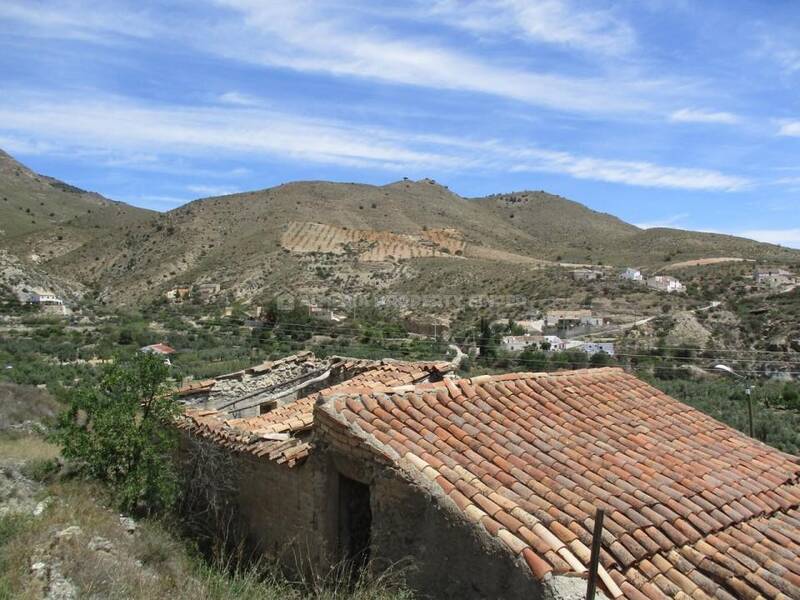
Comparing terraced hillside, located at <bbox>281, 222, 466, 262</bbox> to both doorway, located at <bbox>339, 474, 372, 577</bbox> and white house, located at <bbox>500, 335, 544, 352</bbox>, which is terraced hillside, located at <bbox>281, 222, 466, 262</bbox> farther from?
doorway, located at <bbox>339, 474, 372, 577</bbox>

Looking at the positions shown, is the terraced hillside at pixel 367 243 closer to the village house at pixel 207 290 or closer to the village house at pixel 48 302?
the village house at pixel 207 290

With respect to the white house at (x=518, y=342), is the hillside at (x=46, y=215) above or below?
above

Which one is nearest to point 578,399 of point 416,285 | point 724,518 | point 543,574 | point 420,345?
point 724,518

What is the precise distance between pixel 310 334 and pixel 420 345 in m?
8.52

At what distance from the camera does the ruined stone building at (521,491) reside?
4508 millimetres

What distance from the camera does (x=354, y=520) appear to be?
20.5 ft

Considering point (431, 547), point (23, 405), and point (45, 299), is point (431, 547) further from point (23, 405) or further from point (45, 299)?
point (45, 299)

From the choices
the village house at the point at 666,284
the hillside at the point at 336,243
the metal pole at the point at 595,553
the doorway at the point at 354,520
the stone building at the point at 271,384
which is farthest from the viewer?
the hillside at the point at 336,243

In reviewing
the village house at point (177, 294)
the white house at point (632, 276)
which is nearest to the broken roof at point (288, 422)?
the white house at point (632, 276)

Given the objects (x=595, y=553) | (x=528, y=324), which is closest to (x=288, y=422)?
(x=595, y=553)

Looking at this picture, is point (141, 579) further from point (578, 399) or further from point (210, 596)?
point (578, 399)

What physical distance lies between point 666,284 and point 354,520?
46078 millimetres

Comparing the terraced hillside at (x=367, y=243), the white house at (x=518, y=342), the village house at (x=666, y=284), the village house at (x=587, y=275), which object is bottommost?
the white house at (x=518, y=342)

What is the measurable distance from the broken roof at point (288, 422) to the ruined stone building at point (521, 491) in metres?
0.05
